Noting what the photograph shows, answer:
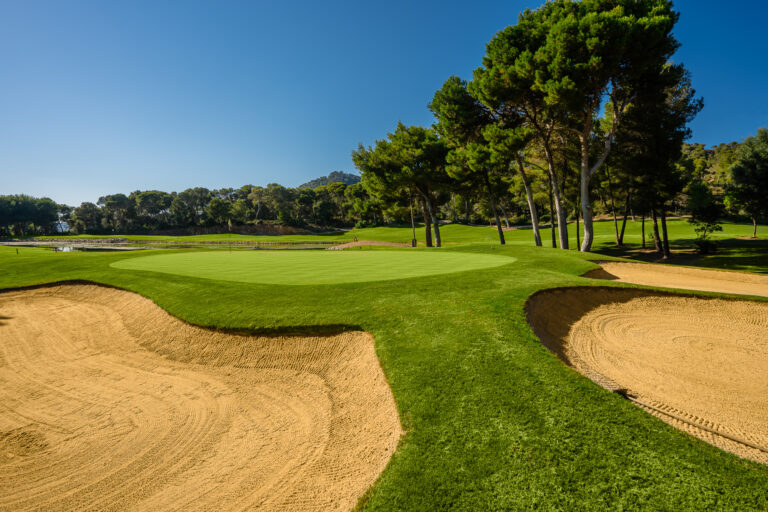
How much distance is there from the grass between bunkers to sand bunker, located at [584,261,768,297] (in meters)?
7.94

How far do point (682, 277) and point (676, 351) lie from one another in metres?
7.93

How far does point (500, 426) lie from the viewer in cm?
375

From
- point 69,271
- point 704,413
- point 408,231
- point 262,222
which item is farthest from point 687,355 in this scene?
point 262,222

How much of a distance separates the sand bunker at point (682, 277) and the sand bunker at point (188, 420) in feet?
38.0

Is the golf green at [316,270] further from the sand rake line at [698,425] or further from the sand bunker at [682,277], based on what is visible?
the sand rake line at [698,425]

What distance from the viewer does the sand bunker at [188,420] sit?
3756mm

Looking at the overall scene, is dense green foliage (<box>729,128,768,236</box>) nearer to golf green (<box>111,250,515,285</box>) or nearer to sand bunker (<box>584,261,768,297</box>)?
sand bunker (<box>584,261,768,297</box>)

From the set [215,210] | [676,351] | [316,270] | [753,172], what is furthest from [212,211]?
[753,172]

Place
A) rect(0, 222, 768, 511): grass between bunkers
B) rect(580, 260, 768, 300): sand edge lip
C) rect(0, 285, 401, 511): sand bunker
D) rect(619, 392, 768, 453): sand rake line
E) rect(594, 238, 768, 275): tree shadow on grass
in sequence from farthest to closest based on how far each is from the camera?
rect(594, 238, 768, 275): tree shadow on grass, rect(580, 260, 768, 300): sand edge lip, rect(619, 392, 768, 453): sand rake line, rect(0, 285, 401, 511): sand bunker, rect(0, 222, 768, 511): grass between bunkers

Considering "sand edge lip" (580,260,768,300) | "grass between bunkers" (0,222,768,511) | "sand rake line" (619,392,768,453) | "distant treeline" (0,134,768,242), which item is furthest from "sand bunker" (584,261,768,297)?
"distant treeline" (0,134,768,242)

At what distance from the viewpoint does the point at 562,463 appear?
3193 millimetres

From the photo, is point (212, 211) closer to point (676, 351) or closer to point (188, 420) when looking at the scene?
Answer: point (188, 420)

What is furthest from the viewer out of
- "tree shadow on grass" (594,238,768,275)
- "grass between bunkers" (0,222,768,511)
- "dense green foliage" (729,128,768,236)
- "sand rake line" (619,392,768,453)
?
"dense green foliage" (729,128,768,236)

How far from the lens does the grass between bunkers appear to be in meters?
2.86
